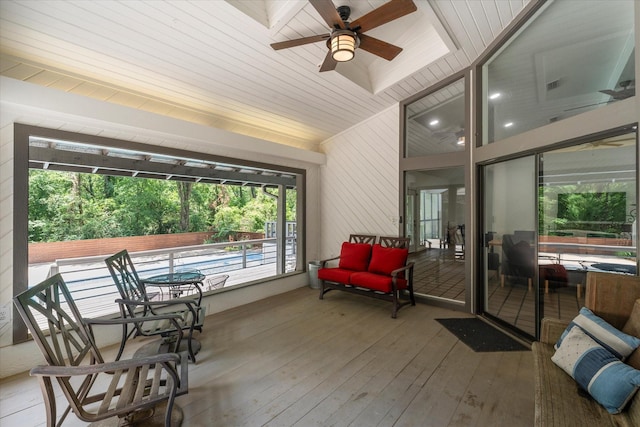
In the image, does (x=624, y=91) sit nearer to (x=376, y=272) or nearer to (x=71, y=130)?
(x=376, y=272)

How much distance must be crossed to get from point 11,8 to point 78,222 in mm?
8063

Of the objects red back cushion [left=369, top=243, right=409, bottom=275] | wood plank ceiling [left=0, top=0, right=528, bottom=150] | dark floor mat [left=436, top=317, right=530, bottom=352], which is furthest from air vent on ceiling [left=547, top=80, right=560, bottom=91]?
dark floor mat [left=436, top=317, right=530, bottom=352]

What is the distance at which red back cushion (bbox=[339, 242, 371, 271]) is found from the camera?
420cm

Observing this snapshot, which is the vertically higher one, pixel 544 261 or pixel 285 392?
pixel 544 261

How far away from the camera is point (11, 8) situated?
1.97 m

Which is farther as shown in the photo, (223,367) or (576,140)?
(223,367)

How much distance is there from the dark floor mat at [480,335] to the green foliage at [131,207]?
14.2ft

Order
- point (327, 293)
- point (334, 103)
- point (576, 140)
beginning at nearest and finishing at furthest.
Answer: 1. point (576, 140)
2. point (334, 103)
3. point (327, 293)

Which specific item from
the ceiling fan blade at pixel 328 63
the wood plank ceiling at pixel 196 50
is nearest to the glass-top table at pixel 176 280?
the wood plank ceiling at pixel 196 50

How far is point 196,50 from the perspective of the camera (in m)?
2.62

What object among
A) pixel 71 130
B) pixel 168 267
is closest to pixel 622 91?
pixel 71 130

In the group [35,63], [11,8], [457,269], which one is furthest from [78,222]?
[457,269]

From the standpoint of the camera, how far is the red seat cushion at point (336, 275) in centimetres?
394

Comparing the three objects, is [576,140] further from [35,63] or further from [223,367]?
[35,63]
